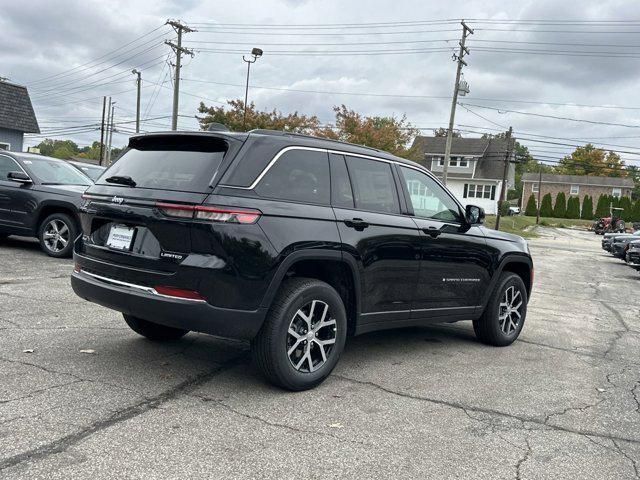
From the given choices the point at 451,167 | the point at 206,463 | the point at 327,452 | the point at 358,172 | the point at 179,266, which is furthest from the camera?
the point at 451,167

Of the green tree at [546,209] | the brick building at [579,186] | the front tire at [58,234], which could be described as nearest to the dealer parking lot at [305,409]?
the front tire at [58,234]

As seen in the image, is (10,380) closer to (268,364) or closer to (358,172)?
(268,364)

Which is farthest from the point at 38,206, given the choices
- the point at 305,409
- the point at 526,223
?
the point at 526,223

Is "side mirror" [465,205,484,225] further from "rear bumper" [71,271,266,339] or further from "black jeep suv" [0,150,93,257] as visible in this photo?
"black jeep suv" [0,150,93,257]

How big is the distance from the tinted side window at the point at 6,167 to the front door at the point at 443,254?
7.86 metres

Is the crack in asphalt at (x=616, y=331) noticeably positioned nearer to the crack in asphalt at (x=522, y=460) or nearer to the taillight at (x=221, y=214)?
the crack in asphalt at (x=522, y=460)

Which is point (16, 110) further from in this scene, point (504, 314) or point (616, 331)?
point (616, 331)

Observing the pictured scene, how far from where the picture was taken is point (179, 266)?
3.76 meters

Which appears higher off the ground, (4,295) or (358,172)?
(358,172)

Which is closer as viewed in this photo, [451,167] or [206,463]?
[206,463]

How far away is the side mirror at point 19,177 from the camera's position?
9805mm

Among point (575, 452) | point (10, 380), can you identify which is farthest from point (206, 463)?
point (575, 452)

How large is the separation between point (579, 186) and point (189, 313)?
8563cm

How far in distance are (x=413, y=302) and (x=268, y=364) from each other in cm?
164
